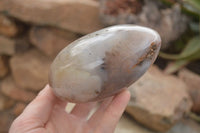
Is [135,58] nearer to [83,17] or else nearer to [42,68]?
[83,17]

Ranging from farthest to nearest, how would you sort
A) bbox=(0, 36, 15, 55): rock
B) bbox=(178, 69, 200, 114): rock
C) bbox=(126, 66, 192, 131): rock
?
bbox=(0, 36, 15, 55): rock
bbox=(178, 69, 200, 114): rock
bbox=(126, 66, 192, 131): rock

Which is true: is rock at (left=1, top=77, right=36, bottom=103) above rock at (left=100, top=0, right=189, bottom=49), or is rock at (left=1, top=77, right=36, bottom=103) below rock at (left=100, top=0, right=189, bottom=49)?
below

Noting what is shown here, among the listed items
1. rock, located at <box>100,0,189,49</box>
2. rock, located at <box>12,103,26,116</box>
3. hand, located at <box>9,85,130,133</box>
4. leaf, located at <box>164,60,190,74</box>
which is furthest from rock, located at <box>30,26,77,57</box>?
hand, located at <box>9,85,130,133</box>

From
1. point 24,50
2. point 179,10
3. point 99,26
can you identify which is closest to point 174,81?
point 179,10

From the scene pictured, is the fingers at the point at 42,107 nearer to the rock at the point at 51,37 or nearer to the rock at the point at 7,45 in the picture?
the rock at the point at 51,37

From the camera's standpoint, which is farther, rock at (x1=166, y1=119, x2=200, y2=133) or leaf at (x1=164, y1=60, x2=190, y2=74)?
leaf at (x1=164, y1=60, x2=190, y2=74)

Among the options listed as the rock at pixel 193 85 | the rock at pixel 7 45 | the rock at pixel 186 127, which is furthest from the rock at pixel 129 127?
the rock at pixel 7 45

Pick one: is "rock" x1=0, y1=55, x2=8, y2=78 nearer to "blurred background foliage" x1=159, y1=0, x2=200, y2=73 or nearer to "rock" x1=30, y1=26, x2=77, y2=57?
"rock" x1=30, y1=26, x2=77, y2=57
